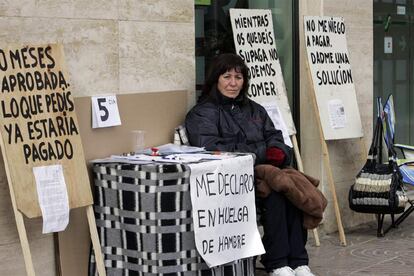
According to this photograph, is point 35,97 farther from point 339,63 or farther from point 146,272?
point 339,63

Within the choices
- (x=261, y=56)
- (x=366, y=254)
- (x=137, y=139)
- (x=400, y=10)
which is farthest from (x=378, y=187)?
(x=400, y=10)

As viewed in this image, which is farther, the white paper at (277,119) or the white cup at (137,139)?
the white paper at (277,119)

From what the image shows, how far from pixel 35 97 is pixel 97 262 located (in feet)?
3.40

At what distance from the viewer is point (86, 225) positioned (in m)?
5.37

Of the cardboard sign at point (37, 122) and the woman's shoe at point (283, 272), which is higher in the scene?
the cardboard sign at point (37, 122)

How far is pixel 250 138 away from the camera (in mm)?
6008

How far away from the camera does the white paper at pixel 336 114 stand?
7.27 meters

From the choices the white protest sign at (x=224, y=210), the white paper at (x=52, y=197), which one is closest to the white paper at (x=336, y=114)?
the white protest sign at (x=224, y=210)

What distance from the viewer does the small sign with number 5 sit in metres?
5.39

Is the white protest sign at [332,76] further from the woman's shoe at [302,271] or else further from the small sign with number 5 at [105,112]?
the small sign with number 5 at [105,112]

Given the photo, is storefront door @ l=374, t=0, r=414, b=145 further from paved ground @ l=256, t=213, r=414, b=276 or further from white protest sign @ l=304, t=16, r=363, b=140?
paved ground @ l=256, t=213, r=414, b=276

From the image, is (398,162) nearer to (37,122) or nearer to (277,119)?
(277,119)

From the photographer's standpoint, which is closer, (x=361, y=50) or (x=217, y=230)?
(x=217, y=230)

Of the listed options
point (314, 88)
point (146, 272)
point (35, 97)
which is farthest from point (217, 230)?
point (314, 88)
